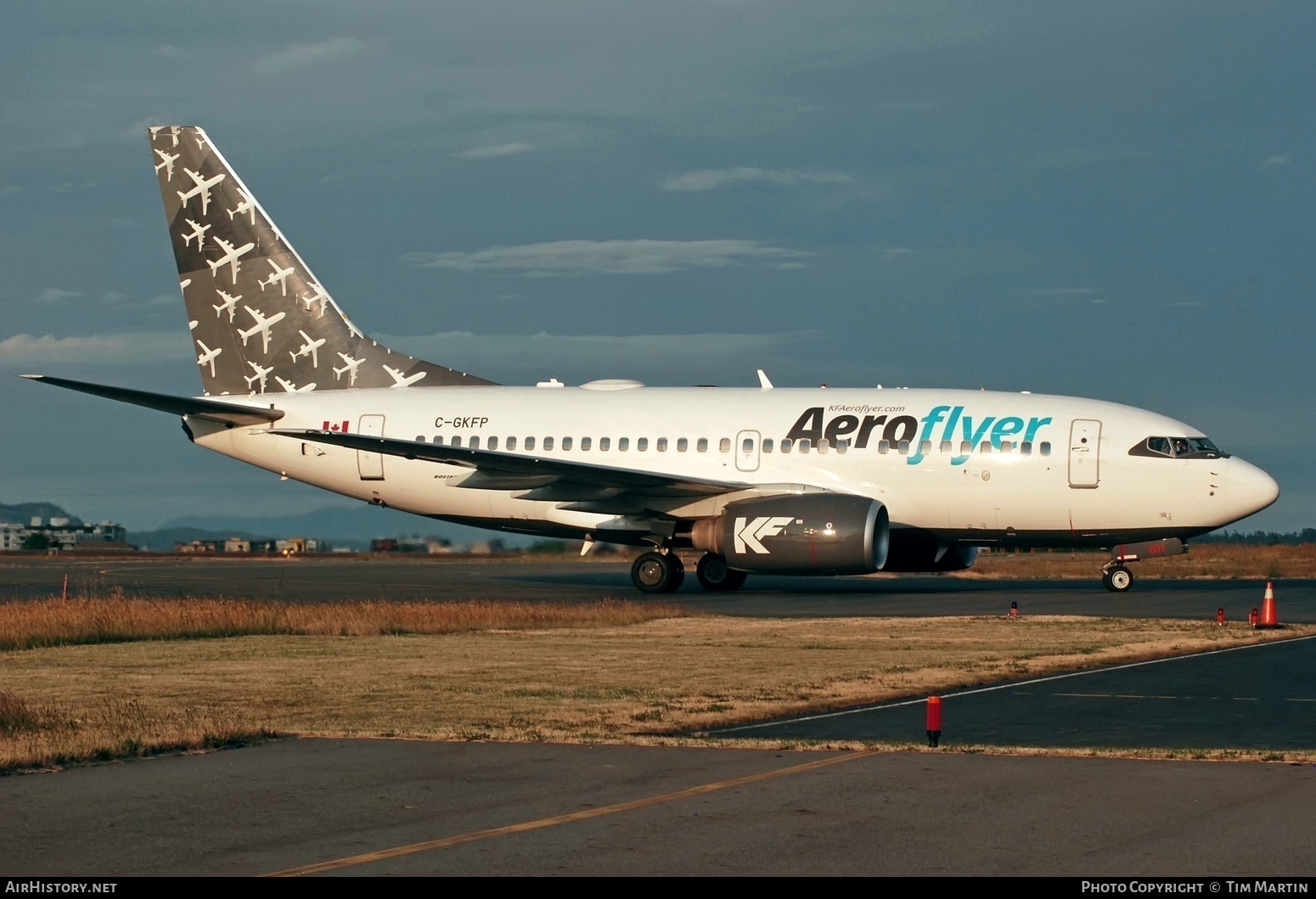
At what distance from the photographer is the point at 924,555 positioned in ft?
109

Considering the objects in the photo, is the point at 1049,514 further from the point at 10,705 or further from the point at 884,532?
the point at 10,705

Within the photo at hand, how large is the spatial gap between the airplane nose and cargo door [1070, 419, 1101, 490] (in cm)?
259

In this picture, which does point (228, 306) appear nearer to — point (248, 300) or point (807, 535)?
point (248, 300)

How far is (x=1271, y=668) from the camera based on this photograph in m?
17.9

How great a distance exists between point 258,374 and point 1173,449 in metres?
20.6

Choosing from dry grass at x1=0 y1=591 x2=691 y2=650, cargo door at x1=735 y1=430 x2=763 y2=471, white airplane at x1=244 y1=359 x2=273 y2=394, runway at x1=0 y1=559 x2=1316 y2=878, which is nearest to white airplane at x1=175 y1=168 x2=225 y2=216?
white airplane at x1=244 y1=359 x2=273 y2=394

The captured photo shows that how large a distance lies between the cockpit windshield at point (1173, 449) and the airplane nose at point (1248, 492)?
524mm

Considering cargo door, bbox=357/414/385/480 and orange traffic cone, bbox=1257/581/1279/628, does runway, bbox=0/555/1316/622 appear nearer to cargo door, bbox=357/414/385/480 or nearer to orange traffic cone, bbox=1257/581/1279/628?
orange traffic cone, bbox=1257/581/1279/628

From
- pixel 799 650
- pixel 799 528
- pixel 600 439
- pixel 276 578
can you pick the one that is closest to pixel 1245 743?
pixel 799 650

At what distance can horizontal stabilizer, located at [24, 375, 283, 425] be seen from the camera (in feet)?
100

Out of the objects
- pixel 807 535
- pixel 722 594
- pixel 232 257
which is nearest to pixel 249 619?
pixel 807 535

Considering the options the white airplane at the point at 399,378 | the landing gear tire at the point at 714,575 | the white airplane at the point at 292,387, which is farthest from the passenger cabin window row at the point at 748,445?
the white airplane at the point at 292,387

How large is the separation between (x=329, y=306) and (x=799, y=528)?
542 inches

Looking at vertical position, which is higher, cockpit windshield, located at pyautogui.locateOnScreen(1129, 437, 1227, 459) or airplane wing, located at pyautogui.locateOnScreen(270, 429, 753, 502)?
cockpit windshield, located at pyautogui.locateOnScreen(1129, 437, 1227, 459)
